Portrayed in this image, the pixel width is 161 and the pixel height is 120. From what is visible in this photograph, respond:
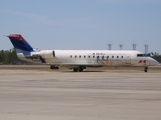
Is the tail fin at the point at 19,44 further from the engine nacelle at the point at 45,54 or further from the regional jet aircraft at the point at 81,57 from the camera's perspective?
the engine nacelle at the point at 45,54

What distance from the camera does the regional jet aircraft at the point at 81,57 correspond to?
61.8 meters

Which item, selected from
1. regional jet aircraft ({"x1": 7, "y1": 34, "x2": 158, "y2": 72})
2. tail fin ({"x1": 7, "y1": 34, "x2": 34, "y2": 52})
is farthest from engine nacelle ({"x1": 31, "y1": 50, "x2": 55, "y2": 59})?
tail fin ({"x1": 7, "y1": 34, "x2": 34, "y2": 52})

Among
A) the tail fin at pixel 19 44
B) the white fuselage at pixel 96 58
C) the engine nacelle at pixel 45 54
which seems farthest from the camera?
the tail fin at pixel 19 44

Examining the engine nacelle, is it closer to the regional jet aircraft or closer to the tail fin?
the regional jet aircraft

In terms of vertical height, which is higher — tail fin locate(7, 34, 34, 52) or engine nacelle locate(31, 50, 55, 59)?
tail fin locate(7, 34, 34, 52)

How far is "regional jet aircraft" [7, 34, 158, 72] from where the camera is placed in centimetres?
6184

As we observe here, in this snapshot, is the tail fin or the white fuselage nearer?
the white fuselage

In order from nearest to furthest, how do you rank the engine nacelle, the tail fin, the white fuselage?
the white fuselage < the engine nacelle < the tail fin

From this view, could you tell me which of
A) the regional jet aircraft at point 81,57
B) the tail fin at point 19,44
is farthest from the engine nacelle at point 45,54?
the tail fin at point 19,44

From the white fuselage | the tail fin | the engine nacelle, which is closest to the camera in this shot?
the white fuselage

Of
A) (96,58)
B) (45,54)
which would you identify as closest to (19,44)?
(45,54)

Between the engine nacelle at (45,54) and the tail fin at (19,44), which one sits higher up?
the tail fin at (19,44)

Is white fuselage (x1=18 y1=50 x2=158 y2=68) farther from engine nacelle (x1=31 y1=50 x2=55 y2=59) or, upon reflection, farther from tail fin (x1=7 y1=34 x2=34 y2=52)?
tail fin (x1=7 y1=34 x2=34 y2=52)

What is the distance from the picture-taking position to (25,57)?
64812 millimetres
